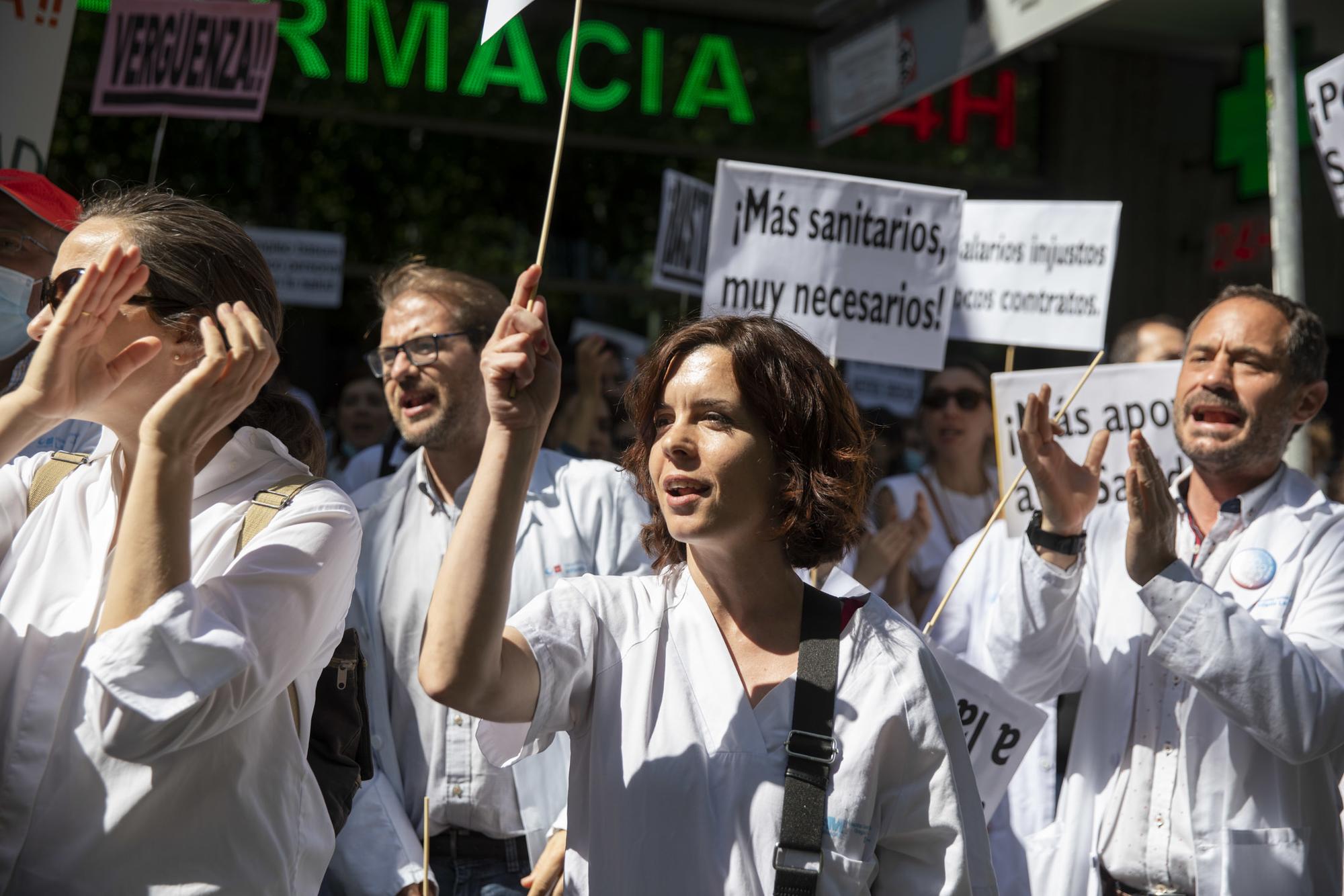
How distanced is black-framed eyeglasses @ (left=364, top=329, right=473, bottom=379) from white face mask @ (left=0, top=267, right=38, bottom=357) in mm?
941

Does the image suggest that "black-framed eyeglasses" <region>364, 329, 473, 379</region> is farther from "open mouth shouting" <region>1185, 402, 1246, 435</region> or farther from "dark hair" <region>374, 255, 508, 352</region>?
"open mouth shouting" <region>1185, 402, 1246, 435</region>

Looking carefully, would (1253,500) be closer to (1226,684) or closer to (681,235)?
(1226,684)

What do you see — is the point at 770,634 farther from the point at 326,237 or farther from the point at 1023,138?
the point at 1023,138

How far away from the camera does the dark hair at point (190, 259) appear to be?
7.32ft

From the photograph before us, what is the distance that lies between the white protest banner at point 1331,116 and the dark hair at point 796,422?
2.87 m

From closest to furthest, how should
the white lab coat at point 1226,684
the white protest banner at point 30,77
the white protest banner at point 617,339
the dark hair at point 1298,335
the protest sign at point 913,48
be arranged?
the white lab coat at point 1226,684 → the dark hair at point 1298,335 → the white protest banner at point 30,77 → the protest sign at point 913,48 → the white protest banner at point 617,339

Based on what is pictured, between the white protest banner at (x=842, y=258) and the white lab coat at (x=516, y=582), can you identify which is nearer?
the white lab coat at (x=516, y=582)

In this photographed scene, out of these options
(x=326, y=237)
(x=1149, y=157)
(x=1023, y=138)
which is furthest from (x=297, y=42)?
(x=1149, y=157)

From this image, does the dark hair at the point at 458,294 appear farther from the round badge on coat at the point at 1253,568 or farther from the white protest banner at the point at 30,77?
the round badge on coat at the point at 1253,568

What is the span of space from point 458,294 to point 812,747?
223 cm

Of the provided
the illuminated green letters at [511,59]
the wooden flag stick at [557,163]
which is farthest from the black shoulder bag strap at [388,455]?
the illuminated green letters at [511,59]

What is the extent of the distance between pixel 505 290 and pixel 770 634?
871 cm

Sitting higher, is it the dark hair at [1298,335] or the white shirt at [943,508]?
the dark hair at [1298,335]

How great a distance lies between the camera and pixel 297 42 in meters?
9.99
